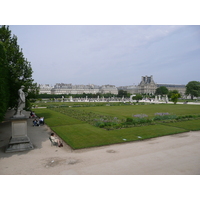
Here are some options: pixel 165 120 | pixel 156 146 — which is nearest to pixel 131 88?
pixel 165 120

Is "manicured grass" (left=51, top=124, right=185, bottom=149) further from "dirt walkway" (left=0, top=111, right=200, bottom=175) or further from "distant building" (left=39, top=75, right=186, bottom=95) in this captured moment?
"distant building" (left=39, top=75, right=186, bottom=95)

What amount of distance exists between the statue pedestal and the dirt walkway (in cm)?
45

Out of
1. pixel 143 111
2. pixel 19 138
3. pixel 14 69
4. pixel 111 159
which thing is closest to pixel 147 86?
pixel 143 111

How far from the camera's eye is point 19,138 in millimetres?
10031

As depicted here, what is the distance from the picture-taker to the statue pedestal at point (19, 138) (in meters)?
9.66

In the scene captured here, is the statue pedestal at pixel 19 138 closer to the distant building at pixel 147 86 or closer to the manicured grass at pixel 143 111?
the manicured grass at pixel 143 111

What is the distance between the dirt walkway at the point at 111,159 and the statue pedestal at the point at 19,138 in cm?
45

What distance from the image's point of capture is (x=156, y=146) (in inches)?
394

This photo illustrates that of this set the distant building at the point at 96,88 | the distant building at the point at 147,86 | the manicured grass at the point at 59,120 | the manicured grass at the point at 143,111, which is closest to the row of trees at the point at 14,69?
the manicured grass at the point at 59,120

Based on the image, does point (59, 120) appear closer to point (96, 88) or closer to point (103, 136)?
point (103, 136)

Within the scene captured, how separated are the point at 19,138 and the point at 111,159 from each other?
5.39m

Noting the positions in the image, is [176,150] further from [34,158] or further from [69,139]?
[34,158]

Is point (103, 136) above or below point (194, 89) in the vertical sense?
below

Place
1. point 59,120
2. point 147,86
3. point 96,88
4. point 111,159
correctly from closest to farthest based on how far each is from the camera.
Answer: point 111,159 < point 59,120 < point 147,86 < point 96,88
